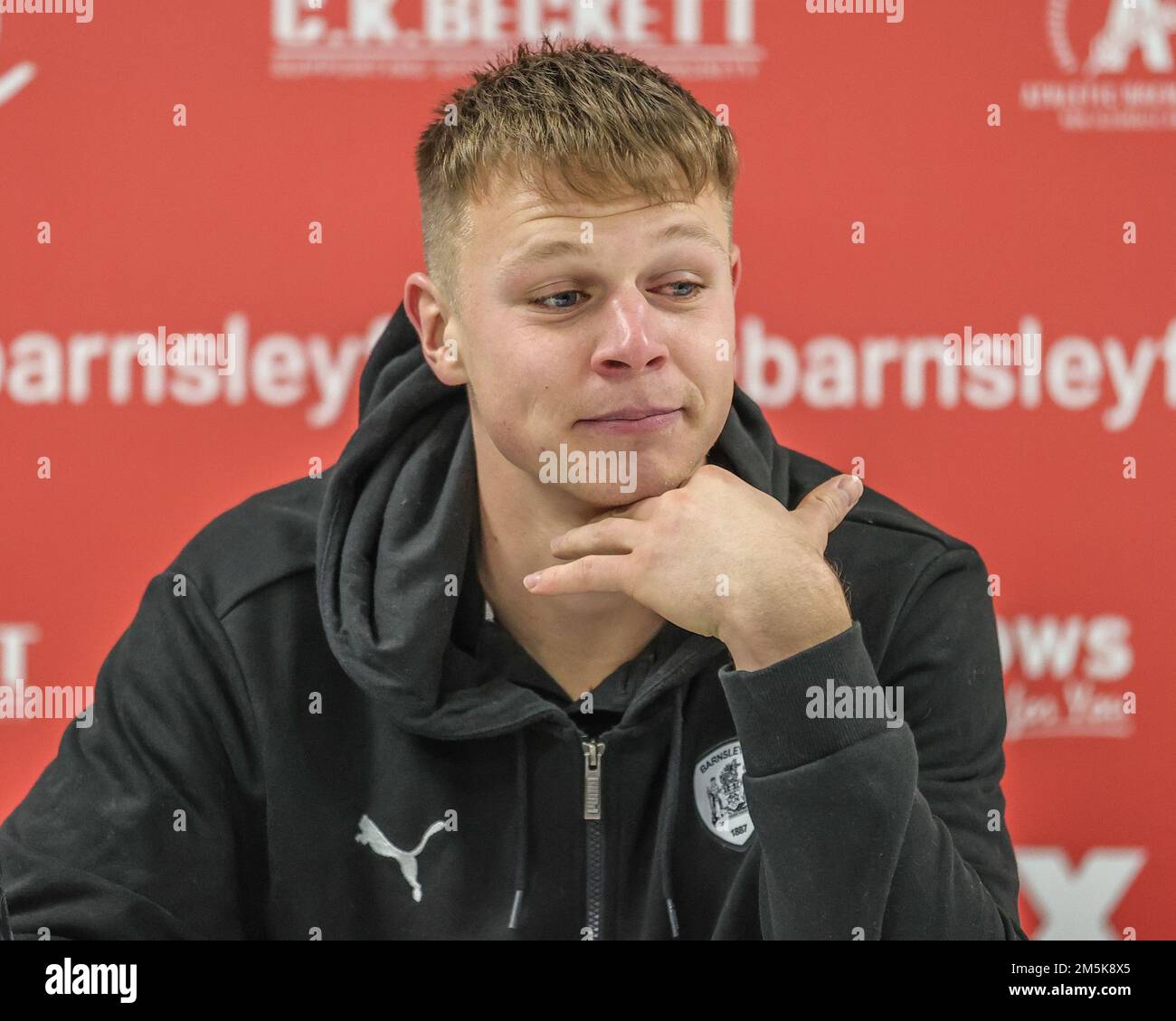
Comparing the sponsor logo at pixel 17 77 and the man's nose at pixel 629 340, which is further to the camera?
the sponsor logo at pixel 17 77

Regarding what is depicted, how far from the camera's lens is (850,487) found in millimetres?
1361

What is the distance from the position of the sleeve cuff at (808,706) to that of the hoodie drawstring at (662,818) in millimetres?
201

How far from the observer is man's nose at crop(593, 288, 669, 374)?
1.29 metres

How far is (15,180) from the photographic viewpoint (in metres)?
1.81

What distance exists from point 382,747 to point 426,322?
0.44 m

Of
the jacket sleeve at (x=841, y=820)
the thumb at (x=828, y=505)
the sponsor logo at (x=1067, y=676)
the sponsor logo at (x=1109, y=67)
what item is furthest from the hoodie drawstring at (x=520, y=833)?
the sponsor logo at (x=1109, y=67)

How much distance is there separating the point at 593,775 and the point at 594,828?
0.18 ft

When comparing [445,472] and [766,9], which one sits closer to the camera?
[445,472]

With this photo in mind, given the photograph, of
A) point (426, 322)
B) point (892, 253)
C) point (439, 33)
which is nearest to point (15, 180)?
point (439, 33)

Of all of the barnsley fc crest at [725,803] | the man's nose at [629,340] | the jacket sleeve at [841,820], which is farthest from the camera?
the barnsley fc crest at [725,803]

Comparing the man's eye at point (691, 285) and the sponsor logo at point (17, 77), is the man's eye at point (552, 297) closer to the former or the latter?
the man's eye at point (691, 285)

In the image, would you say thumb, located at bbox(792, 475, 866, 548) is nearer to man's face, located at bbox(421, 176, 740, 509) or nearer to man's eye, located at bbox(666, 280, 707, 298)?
man's face, located at bbox(421, 176, 740, 509)

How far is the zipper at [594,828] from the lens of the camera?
4.53 feet
